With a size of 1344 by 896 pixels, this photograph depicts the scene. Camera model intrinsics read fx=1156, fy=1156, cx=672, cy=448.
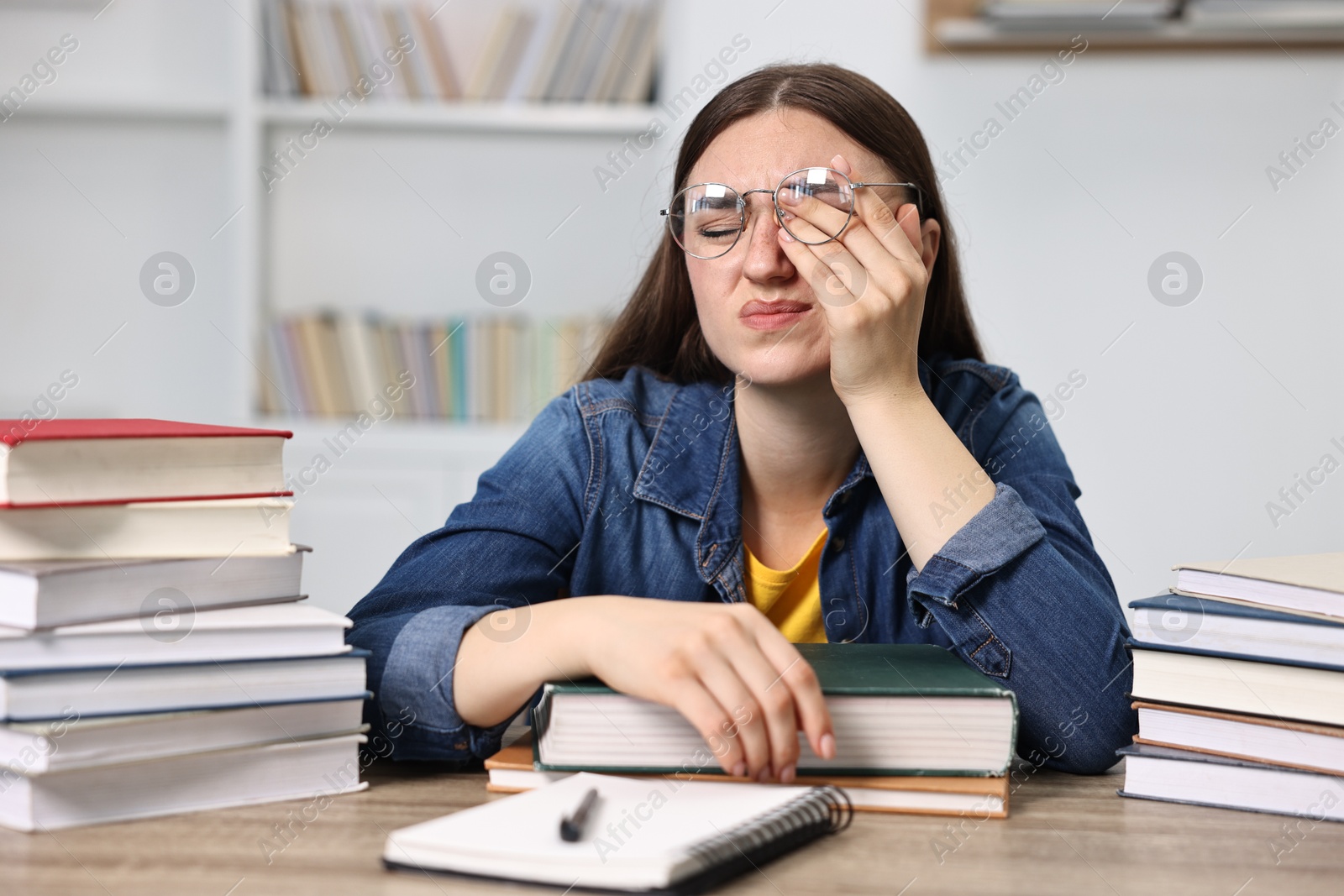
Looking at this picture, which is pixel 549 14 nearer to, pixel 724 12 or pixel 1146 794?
pixel 724 12

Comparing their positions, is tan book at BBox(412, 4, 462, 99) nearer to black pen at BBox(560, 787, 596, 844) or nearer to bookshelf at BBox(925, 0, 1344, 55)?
bookshelf at BBox(925, 0, 1344, 55)

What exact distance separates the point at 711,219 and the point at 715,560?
1.27 feet

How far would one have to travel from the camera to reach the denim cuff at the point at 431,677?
947 millimetres

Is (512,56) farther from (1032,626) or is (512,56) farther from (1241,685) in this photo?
(1241,685)

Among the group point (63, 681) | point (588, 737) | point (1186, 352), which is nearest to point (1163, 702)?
point (588, 737)

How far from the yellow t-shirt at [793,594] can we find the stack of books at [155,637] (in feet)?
2.01

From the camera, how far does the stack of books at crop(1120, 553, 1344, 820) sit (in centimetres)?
85

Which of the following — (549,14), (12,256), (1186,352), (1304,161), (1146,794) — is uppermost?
(549,14)

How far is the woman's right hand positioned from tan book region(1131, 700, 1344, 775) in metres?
0.29

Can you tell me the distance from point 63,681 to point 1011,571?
0.77 meters

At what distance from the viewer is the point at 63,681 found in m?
0.77

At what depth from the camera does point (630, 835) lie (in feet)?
2.31

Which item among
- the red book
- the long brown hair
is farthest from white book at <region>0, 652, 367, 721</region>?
the long brown hair

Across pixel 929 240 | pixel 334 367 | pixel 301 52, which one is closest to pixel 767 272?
pixel 929 240
